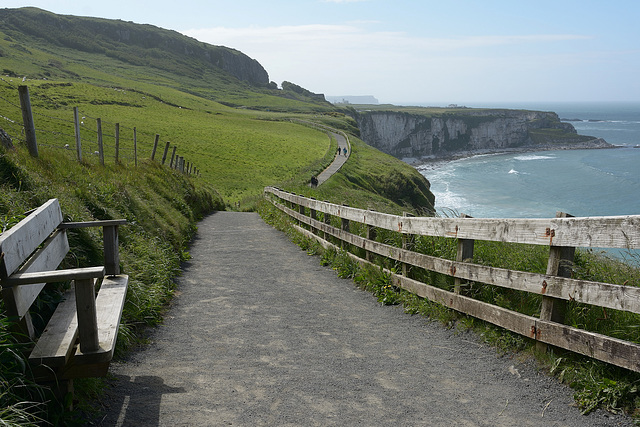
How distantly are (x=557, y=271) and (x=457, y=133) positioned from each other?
609 feet

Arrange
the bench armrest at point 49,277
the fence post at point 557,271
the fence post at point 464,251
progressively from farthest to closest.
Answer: the fence post at point 464,251 < the fence post at point 557,271 < the bench armrest at point 49,277

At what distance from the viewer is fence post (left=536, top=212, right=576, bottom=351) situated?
410 centimetres

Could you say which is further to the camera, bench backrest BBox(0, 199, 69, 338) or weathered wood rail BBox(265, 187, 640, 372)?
weathered wood rail BBox(265, 187, 640, 372)

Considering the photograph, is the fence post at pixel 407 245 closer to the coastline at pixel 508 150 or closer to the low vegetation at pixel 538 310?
the low vegetation at pixel 538 310

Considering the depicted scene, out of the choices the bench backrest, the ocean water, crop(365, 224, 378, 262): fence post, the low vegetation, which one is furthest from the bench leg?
the ocean water

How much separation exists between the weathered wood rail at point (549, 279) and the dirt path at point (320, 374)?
0.37m

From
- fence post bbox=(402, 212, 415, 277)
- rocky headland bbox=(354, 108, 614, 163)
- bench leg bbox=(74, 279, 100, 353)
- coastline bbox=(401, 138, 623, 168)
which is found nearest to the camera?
bench leg bbox=(74, 279, 100, 353)

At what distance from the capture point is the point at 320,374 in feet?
15.0

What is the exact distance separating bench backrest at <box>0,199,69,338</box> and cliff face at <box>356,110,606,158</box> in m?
152

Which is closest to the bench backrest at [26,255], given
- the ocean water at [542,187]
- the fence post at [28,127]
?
the fence post at [28,127]

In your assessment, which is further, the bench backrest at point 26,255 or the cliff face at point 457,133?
the cliff face at point 457,133

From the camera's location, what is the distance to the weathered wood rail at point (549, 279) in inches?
139

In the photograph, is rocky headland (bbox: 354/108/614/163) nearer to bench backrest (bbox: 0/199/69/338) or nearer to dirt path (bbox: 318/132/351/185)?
dirt path (bbox: 318/132/351/185)

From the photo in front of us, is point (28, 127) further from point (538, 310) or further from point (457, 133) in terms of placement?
point (457, 133)
